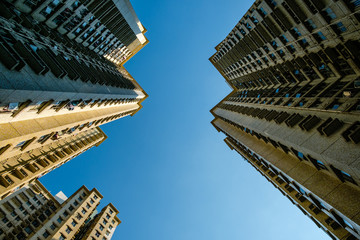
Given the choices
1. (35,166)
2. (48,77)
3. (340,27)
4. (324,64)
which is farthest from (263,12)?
(35,166)

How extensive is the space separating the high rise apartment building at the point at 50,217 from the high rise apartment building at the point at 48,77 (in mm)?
12584

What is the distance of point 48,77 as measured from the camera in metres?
17.6

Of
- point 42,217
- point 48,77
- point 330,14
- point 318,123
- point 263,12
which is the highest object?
point 48,77

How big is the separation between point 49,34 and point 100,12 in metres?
13.0

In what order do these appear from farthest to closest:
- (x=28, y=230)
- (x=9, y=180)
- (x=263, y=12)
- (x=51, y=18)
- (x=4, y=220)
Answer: (x=28, y=230) < (x=4, y=220) < (x=263, y=12) < (x=51, y=18) < (x=9, y=180)

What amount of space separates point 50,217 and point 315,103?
2065 inches

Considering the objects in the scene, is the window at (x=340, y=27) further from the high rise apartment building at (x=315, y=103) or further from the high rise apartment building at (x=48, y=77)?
the high rise apartment building at (x=48, y=77)

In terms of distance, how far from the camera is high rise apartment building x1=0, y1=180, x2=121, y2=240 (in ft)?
123

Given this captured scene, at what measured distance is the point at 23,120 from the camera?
1798 cm

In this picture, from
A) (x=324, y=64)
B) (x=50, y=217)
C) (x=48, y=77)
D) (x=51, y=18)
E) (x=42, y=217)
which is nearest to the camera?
(x=48, y=77)

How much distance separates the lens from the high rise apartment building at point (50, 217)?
123ft

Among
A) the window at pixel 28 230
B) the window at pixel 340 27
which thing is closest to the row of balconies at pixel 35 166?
the window at pixel 28 230

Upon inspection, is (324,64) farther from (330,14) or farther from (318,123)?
(318,123)

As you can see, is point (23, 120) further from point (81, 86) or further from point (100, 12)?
point (100, 12)
